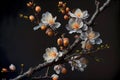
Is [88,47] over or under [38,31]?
under

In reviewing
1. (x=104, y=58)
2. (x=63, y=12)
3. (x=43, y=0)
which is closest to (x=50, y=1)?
(x=43, y=0)

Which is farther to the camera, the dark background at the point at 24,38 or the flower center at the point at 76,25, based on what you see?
the dark background at the point at 24,38

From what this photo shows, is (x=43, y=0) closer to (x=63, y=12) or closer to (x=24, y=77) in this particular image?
(x=63, y=12)

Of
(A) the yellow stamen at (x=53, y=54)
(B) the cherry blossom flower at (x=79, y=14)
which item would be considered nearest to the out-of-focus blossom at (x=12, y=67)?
(A) the yellow stamen at (x=53, y=54)

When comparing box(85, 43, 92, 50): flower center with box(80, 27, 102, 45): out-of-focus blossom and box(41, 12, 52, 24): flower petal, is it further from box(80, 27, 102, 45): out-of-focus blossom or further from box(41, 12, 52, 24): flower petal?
box(41, 12, 52, 24): flower petal

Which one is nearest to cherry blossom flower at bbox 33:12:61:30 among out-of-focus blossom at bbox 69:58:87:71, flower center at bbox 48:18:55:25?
flower center at bbox 48:18:55:25

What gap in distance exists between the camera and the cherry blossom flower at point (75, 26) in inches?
30.2

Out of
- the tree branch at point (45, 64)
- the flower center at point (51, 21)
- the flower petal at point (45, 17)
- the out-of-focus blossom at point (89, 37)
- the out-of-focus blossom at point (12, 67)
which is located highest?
the flower petal at point (45, 17)

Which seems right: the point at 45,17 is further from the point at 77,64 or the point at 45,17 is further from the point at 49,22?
the point at 77,64

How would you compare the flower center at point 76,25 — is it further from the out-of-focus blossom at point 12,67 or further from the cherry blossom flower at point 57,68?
the out-of-focus blossom at point 12,67

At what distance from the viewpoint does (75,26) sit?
0.77m

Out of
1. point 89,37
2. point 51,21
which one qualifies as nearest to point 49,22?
point 51,21

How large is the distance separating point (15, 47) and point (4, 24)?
0.26 ft

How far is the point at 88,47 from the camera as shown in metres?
0.80
